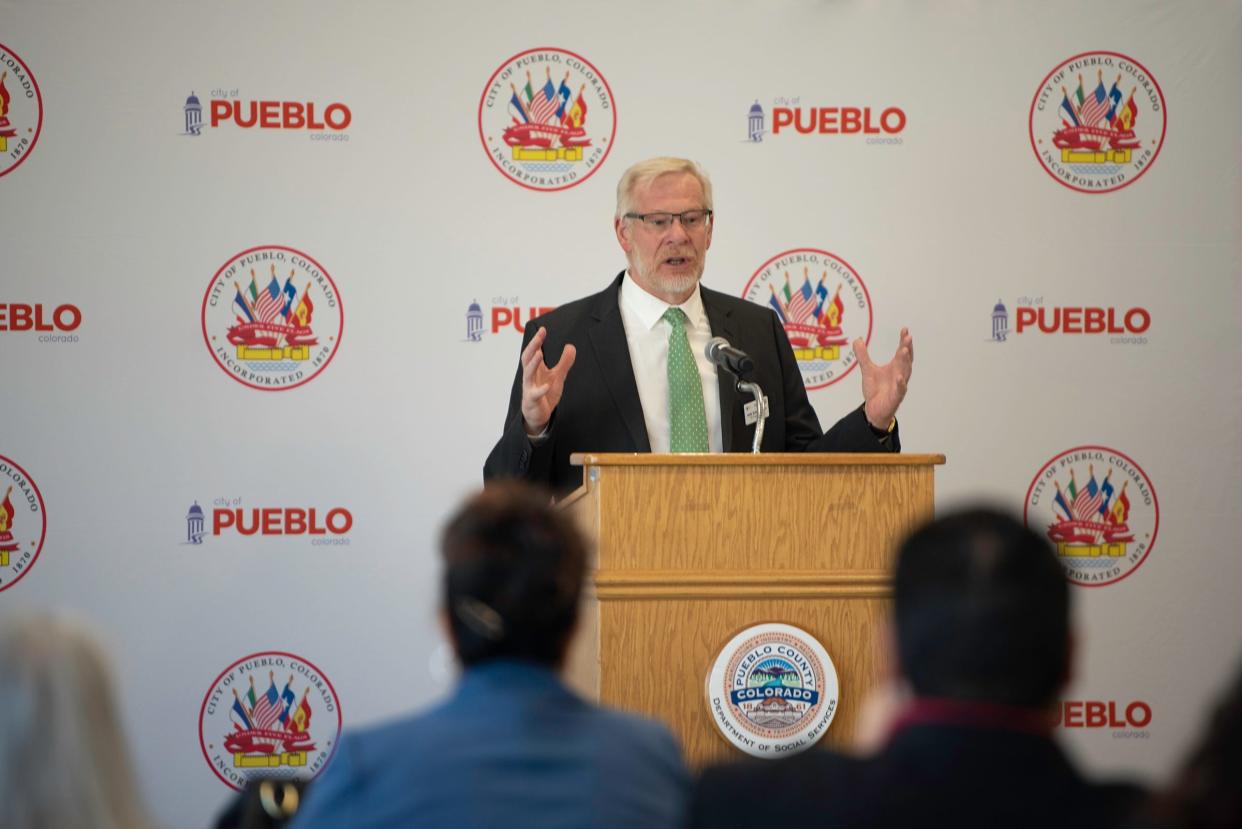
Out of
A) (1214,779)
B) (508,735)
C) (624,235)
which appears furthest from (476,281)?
(1214,779)

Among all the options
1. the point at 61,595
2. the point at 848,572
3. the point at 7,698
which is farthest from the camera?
the point at 61,595

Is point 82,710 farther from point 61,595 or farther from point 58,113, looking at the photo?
point 58,113

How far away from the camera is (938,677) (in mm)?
1403

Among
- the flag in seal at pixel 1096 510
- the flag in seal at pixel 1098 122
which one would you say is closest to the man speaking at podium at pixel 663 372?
the flag in seal at pixel 1096 510

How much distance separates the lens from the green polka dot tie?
12.4ft

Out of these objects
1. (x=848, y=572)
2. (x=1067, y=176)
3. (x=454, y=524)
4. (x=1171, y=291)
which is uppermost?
(x=1067, y=176)

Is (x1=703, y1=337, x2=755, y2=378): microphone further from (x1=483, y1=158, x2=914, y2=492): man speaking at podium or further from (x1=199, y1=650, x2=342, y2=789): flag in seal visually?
(x1=199, y1=650, x2=342, y2=789): flag in seal

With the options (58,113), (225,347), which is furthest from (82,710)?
(58,113)

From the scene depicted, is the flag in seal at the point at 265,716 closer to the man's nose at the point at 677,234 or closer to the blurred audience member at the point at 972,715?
the man's nose at the point at 677,234

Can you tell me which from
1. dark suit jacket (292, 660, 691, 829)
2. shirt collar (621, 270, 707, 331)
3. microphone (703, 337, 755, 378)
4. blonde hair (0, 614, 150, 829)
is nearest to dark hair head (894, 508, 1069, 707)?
dark suit jacket (292, 660, 691, 829)

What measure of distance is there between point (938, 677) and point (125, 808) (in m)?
0.83

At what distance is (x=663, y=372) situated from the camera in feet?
13.1

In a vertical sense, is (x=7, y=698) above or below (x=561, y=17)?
below

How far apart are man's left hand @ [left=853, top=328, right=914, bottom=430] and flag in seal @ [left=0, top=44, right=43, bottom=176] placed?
318 cm
